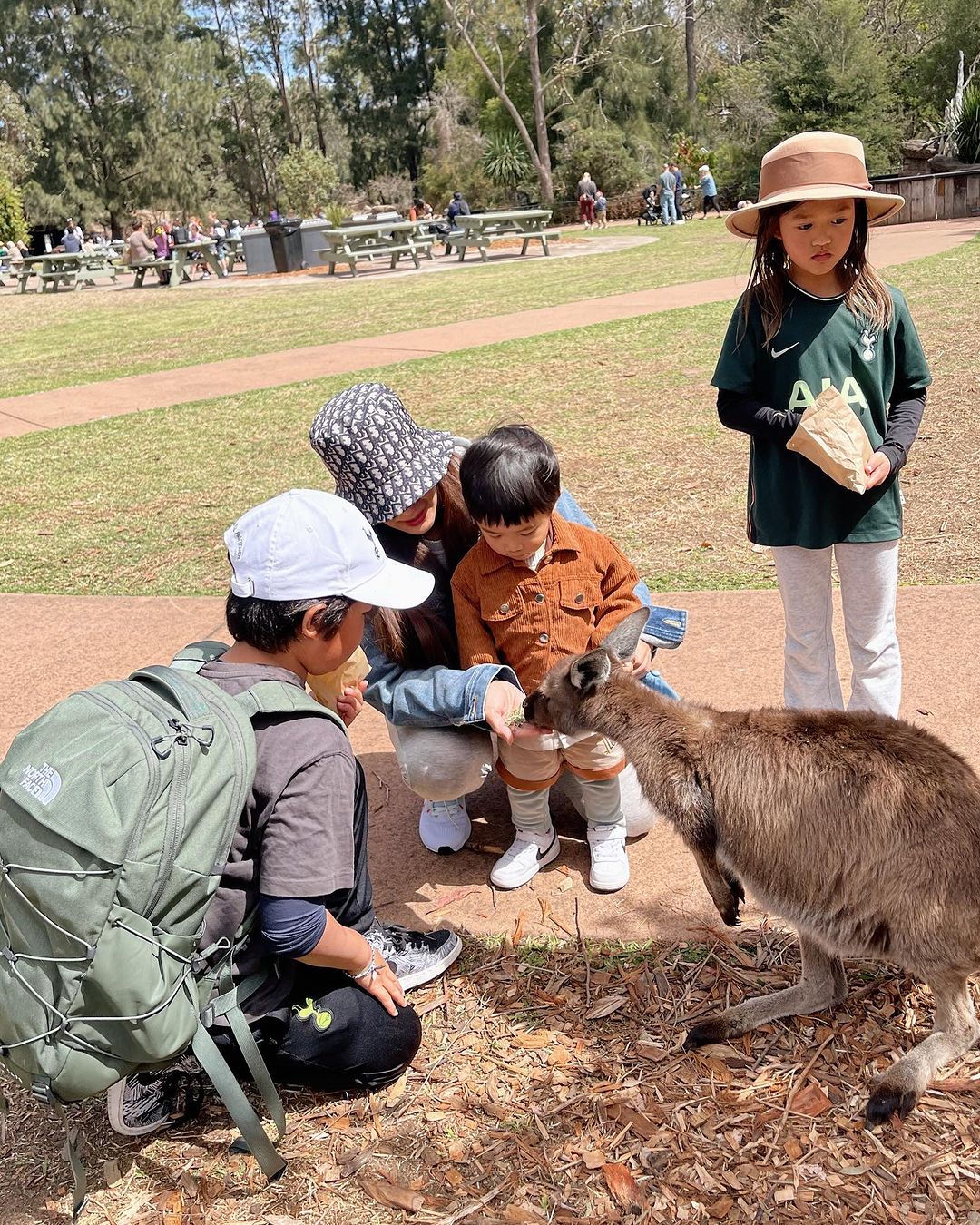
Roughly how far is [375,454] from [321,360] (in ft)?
33.1

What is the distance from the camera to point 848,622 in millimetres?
3707

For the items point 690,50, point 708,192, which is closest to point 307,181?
point 690,50

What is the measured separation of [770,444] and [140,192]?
6436 cm

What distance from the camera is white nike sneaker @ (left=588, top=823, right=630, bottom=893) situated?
3447 millimetres

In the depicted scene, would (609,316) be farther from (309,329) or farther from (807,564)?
(807,564)

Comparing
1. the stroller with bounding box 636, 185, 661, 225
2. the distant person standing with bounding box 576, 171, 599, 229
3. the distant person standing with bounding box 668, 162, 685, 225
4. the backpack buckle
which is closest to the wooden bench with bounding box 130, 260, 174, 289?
the distant person standing with bounding box 576, 171, 599, 229

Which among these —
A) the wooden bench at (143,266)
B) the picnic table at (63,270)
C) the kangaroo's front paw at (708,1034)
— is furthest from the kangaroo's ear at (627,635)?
the picnic table at (63,270)

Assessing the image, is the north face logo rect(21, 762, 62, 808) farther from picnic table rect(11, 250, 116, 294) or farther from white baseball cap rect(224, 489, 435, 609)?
picnic table rect(11, 250, 116, 294)

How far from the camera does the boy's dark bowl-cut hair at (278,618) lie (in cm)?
256

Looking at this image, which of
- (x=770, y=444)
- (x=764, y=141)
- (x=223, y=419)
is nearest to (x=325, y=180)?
(x=764, y=141)

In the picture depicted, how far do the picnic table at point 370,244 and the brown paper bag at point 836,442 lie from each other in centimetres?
2264

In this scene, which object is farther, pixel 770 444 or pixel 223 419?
pixel 223 419

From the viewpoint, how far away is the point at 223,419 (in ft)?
34.0

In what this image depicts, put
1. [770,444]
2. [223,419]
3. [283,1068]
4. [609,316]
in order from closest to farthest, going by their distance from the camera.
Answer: [283,1068]
[770,444]
[223,419]
[609,316]
